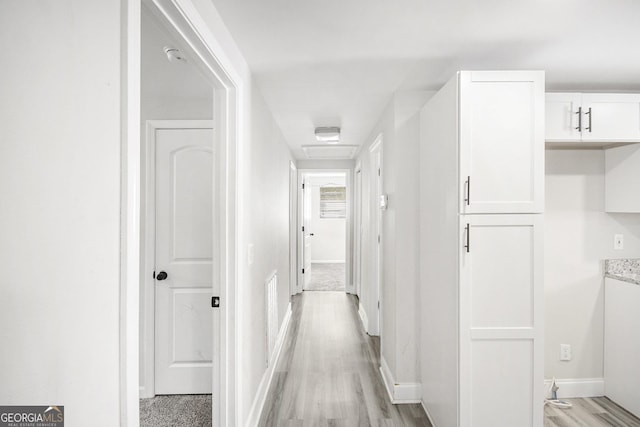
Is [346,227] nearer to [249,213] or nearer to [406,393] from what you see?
[406,393]

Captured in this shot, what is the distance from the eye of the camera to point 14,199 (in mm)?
578

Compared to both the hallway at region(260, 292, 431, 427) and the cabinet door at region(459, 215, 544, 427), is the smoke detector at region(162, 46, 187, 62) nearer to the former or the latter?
the cabinet door at region(459, 215, 544, 427)

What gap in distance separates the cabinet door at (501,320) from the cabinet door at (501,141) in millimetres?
108

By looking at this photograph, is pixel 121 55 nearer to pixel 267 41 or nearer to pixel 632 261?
pixel 267 41

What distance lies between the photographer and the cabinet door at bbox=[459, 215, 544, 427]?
1901mm

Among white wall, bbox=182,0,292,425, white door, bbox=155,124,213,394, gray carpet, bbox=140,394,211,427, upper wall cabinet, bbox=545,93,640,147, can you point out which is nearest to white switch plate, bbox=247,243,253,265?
white wall, bbox=182,0,292,425

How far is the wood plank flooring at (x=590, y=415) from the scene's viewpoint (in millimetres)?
2432

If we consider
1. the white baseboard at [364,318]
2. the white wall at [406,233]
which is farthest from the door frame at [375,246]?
the white wall at [406,233]

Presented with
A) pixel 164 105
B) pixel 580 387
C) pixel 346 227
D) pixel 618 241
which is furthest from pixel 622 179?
pixel 346 227

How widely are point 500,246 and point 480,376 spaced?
739mm

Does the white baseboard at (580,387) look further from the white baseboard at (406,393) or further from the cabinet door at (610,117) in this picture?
the cabinet door at (610,117)

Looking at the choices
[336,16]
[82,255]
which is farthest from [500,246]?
[82,255]

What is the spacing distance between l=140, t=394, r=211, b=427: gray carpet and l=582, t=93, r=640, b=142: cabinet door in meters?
3.45

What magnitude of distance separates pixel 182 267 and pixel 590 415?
3.34 metres
